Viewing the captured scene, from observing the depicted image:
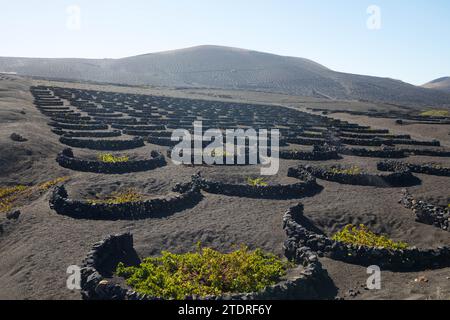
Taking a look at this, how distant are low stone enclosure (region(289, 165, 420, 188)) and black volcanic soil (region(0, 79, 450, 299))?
763 millimetres

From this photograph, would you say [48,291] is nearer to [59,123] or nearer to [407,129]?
[59,123]

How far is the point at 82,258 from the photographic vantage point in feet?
48.0

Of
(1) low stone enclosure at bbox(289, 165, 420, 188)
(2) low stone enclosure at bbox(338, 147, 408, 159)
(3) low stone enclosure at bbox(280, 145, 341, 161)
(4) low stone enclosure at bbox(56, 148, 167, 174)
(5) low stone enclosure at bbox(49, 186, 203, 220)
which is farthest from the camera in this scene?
(2) low stone enclosure at bbox(338, 147, 408, 159)

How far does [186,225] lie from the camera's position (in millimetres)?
18281

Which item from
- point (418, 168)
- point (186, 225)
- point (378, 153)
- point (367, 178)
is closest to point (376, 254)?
point (186, 225)

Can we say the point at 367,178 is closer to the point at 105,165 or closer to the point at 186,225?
the point at 186,225

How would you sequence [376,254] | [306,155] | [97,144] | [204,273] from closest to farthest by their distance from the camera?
[204,273] < [376,254] < [306,155] < [97,144]

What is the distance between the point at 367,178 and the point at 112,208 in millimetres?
15379

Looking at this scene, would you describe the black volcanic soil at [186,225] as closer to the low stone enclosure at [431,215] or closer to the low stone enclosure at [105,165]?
the low stone enclosure at [431,215]

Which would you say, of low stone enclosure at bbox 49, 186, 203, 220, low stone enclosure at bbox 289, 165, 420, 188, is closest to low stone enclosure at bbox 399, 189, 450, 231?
low stone enclosure at bbox 289, 165, 420, 188

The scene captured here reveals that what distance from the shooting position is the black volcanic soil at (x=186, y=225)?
13.1 meters

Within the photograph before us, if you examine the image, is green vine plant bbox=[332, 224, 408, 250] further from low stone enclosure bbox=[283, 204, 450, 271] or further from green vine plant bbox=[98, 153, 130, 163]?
green vine plant bbox=[98, 153, 130, 163]

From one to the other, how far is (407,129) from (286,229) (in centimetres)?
4784

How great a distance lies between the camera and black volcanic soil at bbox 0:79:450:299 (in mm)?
13148
